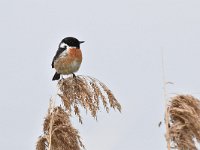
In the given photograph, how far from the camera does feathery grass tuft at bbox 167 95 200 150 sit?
10.9 ft

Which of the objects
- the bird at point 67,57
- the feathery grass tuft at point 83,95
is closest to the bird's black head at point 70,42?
the bird at point 67,57

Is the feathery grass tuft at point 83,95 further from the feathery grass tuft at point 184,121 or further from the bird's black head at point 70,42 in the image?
the bird's black head at point 70,42

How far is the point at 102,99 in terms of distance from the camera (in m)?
4.52

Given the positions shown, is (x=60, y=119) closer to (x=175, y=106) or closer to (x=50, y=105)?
(x=50, y=105)

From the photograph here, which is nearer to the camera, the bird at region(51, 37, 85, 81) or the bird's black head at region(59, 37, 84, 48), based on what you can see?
the bird at region(51, 37, 85, 81)

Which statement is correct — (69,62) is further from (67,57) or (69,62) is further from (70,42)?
(70,42)

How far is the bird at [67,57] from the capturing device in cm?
835

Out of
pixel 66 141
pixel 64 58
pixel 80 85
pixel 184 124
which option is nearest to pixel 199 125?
pixel 184 124

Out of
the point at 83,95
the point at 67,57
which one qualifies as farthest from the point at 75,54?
the point at 83,95

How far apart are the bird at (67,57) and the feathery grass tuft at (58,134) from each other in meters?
4.17

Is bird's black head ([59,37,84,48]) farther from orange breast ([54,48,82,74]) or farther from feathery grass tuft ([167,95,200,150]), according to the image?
feathery grass tuft ([167,95,200,150])

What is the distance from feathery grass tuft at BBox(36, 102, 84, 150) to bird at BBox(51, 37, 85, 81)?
417 cm

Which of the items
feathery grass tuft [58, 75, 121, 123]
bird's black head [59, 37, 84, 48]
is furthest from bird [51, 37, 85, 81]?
feathery grass tuft [58, 75, 121, 123]

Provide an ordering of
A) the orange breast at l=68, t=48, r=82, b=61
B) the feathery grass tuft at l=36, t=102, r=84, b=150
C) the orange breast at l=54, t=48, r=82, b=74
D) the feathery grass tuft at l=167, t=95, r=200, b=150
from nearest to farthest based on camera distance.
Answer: the feathery grass tuft at l=167, t=95, r=200, b=150 → the feathery grass tuft at l=36, t=102, r=84, b=150 → the orange breast at l=54, t=48, r=82, b=74 → the orange breast at l=68, t=48, r=82, b=61
